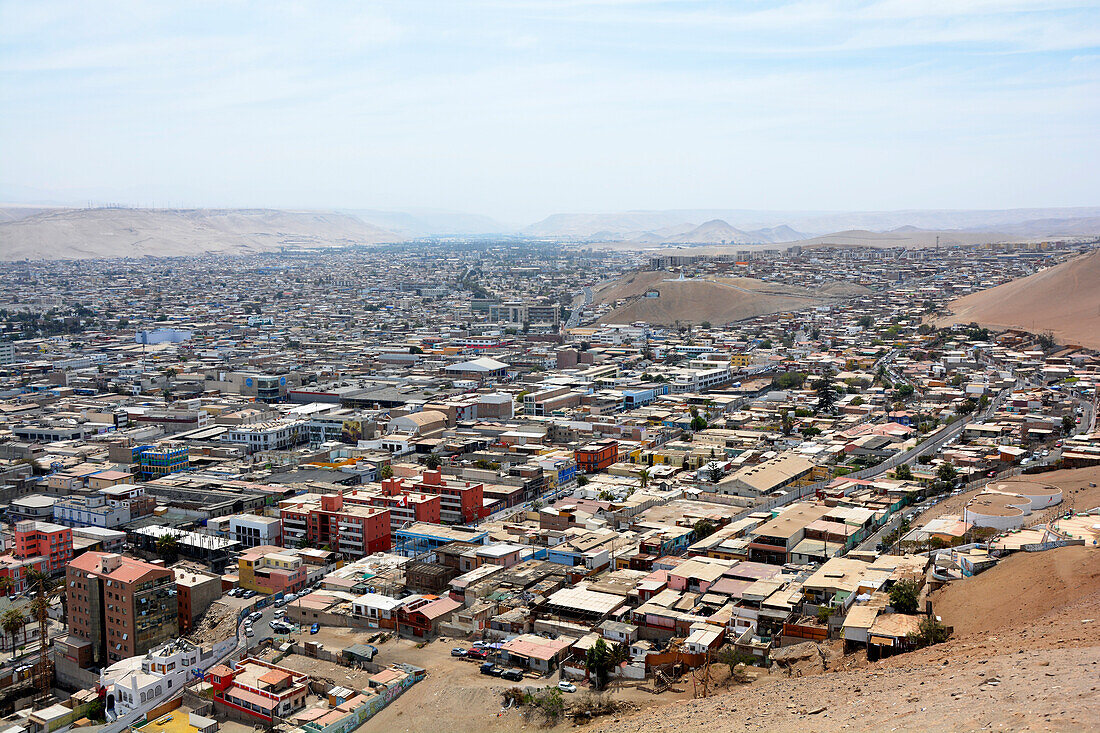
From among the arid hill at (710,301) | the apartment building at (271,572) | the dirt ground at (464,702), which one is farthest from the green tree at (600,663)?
the arid hill at (710,301)

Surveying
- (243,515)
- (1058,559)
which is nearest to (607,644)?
(1058,559)

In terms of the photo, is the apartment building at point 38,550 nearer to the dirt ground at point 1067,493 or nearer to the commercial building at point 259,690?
the commercial building at point 259,690

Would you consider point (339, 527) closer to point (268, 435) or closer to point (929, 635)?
point (268, 435)

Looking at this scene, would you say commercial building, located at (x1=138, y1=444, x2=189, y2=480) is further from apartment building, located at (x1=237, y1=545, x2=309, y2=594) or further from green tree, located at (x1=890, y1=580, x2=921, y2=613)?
green tree, located at (x1=890, y1=580, x2=921, y2=613)

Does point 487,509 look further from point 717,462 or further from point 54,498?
point 54,498


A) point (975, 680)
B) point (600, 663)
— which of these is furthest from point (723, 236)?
point (975, 680)

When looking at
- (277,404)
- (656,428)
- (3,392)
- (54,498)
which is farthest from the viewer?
(3,392)
